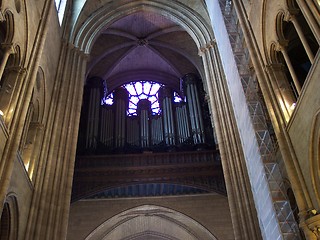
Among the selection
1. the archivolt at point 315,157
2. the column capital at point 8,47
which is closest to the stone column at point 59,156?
the column capital at point 8,47

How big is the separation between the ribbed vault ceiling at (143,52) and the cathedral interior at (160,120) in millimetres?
64

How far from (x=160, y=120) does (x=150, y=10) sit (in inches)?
185

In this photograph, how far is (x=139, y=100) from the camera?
747 inches

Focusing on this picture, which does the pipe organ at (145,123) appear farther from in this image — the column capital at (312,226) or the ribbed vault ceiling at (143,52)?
the column capital at (312,226)

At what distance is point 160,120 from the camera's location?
57.5 feet

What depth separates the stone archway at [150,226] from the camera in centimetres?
1579

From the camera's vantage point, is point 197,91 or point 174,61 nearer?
point 197,91

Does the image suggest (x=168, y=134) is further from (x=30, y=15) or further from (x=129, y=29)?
(x=30, y=15)

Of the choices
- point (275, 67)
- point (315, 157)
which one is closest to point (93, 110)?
point (275, 67)

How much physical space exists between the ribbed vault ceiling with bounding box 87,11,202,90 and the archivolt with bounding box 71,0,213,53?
1834 mm

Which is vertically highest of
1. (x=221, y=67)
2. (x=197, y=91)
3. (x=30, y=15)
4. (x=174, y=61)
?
(x=174, y=61)

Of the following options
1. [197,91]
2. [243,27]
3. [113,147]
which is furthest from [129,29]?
[243,27]

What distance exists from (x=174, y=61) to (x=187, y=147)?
535cm

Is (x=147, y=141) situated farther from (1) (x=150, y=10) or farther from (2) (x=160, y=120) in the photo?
(1) (x=150, y=10)
